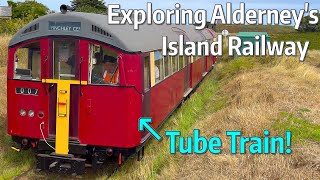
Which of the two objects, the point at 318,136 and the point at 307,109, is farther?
the point at 307,109

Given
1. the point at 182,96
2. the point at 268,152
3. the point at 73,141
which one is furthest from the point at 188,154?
the point at 182,96

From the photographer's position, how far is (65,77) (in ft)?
22.2

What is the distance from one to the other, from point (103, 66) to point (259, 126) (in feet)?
10.8

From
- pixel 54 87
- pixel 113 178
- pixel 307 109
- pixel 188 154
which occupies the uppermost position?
pixel 54 87

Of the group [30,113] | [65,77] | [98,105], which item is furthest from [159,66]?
[30,113]

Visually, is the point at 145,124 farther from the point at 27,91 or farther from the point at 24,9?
the point at 24,9

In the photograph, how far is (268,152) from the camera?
258 inches

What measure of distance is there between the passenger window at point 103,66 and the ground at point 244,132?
1.73 meters

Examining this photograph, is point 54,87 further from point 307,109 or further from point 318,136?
point 307,109

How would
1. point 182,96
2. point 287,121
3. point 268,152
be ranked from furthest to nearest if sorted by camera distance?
point 182,96, point 287,121, point 268,152

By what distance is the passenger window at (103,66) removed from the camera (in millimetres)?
6652

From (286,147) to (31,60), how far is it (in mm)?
4681

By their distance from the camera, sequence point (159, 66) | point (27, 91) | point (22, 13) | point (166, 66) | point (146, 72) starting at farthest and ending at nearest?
1. point (22, 13)
2. point (166, 66)
3. point (159, 66)
4. point (146, 72)
5. point (27, 91)

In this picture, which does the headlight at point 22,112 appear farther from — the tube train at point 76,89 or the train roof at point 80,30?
the train roof at point 80,30
